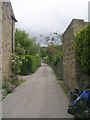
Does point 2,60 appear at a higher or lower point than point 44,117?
higher

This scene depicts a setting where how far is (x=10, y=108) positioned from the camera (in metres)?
12.4

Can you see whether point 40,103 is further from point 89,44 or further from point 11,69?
point 11,69

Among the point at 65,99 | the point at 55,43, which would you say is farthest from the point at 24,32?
the point at 65,99

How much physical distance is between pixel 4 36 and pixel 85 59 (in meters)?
11.2

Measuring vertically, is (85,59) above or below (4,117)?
above

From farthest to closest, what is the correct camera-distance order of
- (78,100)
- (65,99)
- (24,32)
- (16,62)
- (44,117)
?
(24,32) < (16,62) < (65,99) < (44,117) < (78,100)

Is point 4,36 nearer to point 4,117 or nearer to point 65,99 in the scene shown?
point 65,99

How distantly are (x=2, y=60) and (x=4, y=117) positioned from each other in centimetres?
1037

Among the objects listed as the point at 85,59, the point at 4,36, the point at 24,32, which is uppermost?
the point at 24,32

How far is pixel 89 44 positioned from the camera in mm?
10992

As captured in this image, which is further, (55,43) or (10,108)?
(55,43)

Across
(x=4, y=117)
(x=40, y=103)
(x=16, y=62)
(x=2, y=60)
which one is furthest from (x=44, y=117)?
(x=16, y=62)

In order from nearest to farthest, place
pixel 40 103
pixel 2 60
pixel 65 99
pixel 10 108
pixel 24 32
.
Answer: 1. pixel 10 108
2. pixel 40 103
3. pixel 65 99
4. pixel 2 60
5. pixel 24 32

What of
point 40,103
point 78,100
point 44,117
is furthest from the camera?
point 40,103
